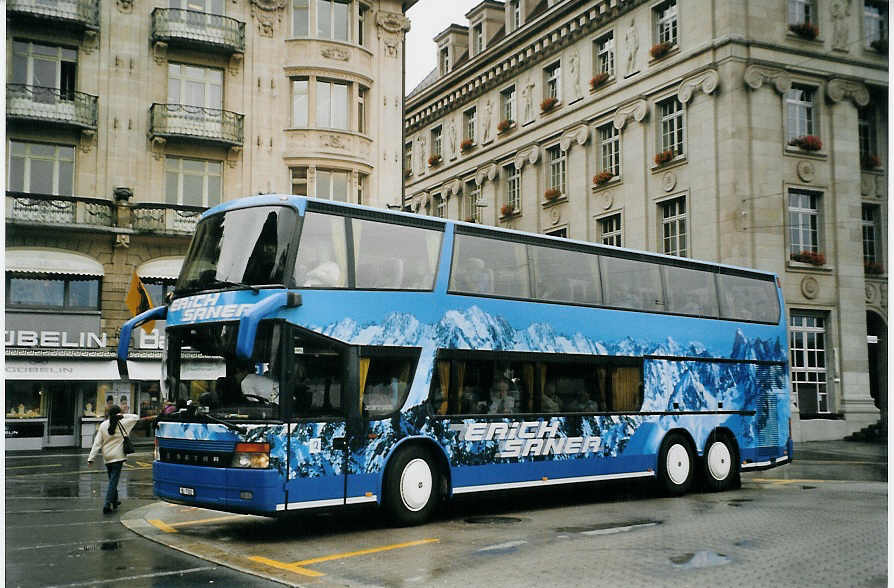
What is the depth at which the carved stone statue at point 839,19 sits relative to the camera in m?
30.7

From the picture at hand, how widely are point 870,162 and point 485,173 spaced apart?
17.0 meters

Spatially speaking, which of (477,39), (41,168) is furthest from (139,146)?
(477,39)

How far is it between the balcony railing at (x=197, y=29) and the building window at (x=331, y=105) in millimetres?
2969

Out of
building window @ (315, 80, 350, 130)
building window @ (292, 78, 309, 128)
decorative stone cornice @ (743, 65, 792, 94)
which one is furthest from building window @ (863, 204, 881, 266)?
building window @ (292, 78, 309, 128)

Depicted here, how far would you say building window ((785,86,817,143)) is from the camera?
3112 cm

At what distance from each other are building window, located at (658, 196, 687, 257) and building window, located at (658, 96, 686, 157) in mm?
1726

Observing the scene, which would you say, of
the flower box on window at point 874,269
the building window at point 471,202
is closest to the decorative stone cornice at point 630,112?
the flower box on window at point 874,269

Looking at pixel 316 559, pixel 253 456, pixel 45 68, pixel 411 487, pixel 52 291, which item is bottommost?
pixel 316 559

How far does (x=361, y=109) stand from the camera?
34.0 meters

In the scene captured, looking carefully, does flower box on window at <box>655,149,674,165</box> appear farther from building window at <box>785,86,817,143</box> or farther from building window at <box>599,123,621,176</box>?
building window at <box>785,86,817,143</box>

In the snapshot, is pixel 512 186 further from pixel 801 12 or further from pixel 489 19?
pixel 801 12

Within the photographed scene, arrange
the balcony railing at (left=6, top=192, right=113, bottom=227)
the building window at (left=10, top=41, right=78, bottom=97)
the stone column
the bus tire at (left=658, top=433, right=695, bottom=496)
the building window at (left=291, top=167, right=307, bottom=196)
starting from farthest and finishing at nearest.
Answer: the building window at (left=291, top=167, right=307, bottom=196), the stone column, the building window at (left=10, top=41, right=78, bottom=97), the balcony railing at (left=6, top=192, right=113, bottom=227), the bus tire at (left=658, top=433, right=695, bottom=496)

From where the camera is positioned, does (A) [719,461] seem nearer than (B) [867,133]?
Yes

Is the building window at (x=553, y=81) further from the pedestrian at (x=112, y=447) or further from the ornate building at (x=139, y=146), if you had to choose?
the pedestrian at (x=112, y=447)
